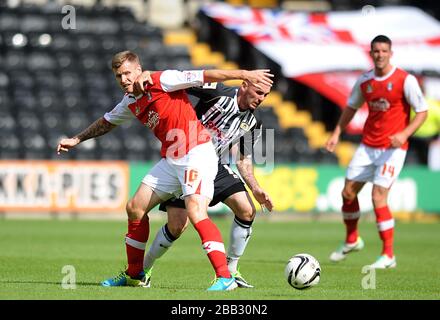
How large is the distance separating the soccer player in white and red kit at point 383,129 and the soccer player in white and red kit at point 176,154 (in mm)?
3608

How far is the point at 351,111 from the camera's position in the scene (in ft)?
40.6

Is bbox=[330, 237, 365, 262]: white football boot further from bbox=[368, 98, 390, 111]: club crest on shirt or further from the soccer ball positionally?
the soccer ball

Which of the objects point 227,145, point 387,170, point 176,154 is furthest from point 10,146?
point 176,154

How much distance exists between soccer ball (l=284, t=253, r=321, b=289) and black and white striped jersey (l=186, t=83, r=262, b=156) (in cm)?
126

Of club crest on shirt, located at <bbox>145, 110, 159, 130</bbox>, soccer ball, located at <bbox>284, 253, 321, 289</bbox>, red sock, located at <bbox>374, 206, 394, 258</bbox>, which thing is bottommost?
red sock, located at <bbox>374, 206, 394, 258</bbox>

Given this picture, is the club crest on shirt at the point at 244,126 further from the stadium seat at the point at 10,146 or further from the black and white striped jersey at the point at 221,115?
the stadium seat at the point at 10,146

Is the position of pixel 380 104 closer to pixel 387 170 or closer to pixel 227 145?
pixel 387 170

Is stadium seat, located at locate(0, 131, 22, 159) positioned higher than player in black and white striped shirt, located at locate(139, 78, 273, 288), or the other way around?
player in black and white striped shirt, located at locate(139, 78, 273, 288)

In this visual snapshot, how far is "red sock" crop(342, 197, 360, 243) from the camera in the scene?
1230 cm

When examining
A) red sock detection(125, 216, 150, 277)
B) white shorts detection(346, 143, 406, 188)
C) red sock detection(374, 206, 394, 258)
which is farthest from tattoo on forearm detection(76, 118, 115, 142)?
red sock detection(374, 206, 394, 258)

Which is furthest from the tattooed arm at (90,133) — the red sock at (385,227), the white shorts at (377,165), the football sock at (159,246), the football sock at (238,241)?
the red sock at (385,227)
